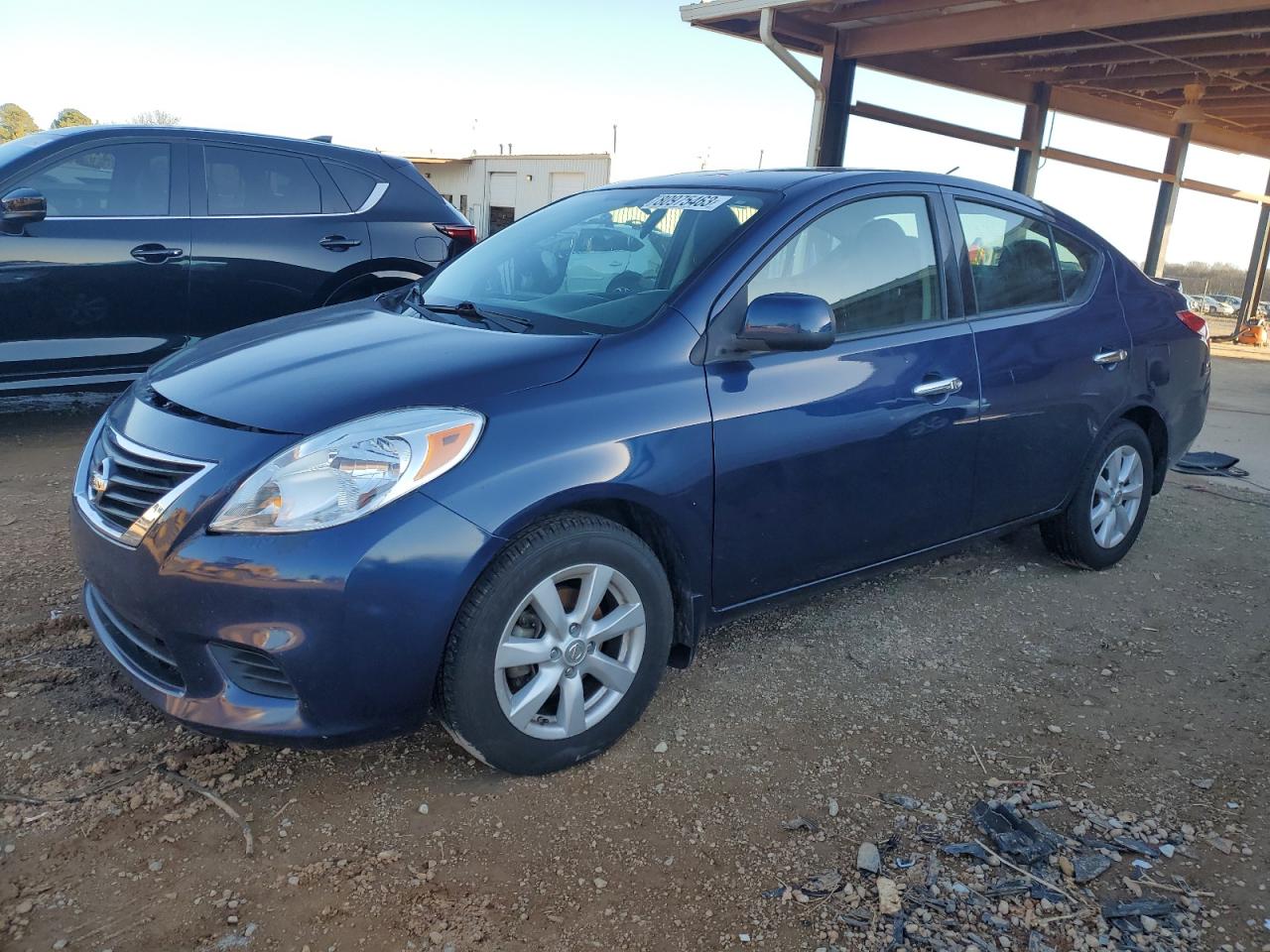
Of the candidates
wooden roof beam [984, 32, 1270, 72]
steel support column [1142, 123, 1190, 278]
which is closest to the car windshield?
wooden roof beam [984, 32, 1270, 72]

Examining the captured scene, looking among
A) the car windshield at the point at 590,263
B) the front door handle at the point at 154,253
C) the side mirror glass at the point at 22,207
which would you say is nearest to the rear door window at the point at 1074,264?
the car windshield at the point at 590,263

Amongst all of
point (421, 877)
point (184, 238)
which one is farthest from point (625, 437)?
point (184, 238)

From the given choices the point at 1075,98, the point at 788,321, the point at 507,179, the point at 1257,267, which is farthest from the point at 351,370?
the point at 507,179

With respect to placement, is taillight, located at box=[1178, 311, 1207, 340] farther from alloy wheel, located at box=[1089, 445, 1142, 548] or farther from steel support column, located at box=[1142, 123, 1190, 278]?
steel support column, located at box=[1142, 123, 1190, 278]

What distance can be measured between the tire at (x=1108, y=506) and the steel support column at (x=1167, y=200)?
1061 centimetres

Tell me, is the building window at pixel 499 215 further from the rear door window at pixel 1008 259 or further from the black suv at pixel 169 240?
the rear door window at pixel 1008 259

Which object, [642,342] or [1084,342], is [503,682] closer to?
[642,342]

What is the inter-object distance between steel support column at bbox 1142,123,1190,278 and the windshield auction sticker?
1232 cm

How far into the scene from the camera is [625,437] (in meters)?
2.59

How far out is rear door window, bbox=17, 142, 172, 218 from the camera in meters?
5.22

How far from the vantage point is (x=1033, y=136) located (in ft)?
38.1

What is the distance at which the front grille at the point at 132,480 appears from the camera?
7.77 ft

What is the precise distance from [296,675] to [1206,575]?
402 cm

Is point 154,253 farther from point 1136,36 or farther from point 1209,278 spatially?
point 1209,278
